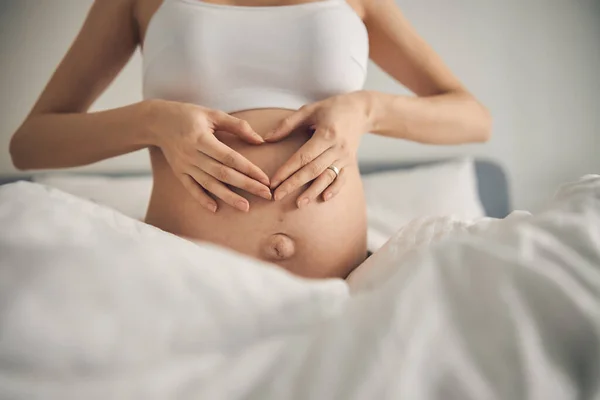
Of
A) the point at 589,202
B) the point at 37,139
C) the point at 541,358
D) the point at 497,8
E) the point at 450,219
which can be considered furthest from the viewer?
the point at 497,8

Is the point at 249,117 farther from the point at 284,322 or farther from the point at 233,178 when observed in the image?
the point at 284,322

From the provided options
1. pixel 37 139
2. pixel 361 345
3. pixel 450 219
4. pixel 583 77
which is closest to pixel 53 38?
pixel 37 139

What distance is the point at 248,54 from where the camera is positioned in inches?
26.5

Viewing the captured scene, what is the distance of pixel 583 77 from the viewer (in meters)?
1.35

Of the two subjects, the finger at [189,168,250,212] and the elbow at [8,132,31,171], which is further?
the elbow at [8,132,31,171]

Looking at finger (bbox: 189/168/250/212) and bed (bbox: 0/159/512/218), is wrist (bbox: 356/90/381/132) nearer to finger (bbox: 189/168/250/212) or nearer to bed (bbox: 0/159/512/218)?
finger (bbox: 189/168/250/212)

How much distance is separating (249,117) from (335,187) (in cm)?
17

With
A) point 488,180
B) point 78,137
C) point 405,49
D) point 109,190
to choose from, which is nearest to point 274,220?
point 78,137

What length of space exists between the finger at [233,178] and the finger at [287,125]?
3.2 inches

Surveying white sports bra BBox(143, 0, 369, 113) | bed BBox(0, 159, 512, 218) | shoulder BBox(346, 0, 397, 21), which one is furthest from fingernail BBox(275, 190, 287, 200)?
bed BBox(0, 159, 512, 218)

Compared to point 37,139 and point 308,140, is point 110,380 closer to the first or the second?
point 308,140

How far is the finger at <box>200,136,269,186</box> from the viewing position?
557 millimetres

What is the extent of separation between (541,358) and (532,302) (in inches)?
1.4

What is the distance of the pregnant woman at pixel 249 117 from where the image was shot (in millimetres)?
583
